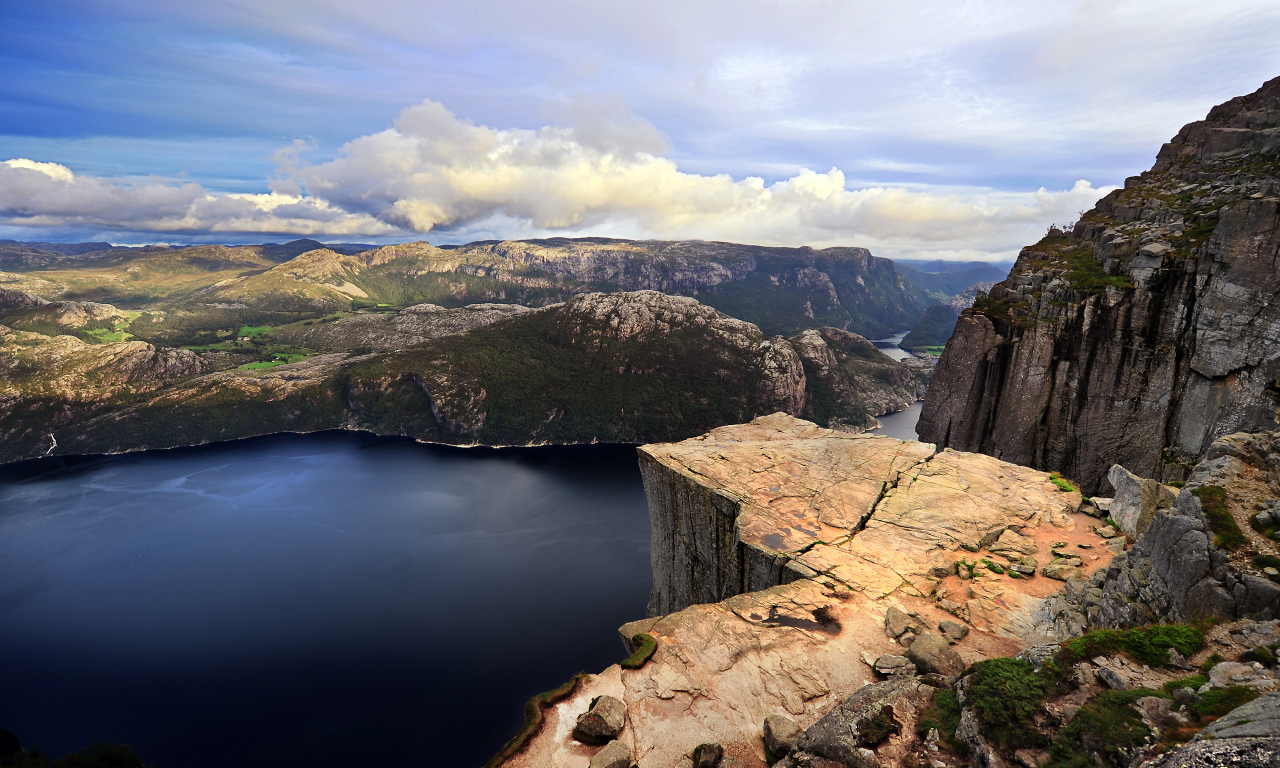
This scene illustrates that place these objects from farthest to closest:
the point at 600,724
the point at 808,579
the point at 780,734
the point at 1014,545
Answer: the point at 1014,545
the point at 808,579
the point at 600,724
the point at 780,734

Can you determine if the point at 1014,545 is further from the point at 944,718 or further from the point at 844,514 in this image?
Result: the point at 944,718

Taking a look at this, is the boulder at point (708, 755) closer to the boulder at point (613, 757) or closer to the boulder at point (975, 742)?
the boulder at point (613, 757)

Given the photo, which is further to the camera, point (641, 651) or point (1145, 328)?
point (1145, 328)

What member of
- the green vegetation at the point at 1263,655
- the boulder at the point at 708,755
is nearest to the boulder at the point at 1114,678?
the green vegetation at the point at 1263,655

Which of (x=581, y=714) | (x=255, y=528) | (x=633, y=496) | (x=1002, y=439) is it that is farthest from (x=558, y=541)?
(x=581, y=714)

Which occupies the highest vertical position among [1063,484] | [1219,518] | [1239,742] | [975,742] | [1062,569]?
[1219,518]

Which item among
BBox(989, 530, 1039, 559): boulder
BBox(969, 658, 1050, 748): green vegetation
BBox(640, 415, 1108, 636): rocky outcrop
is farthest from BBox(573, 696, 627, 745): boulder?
BBox(989, 530, 1039, 559): boulder

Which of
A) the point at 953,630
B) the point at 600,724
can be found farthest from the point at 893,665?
the point at 600,724
